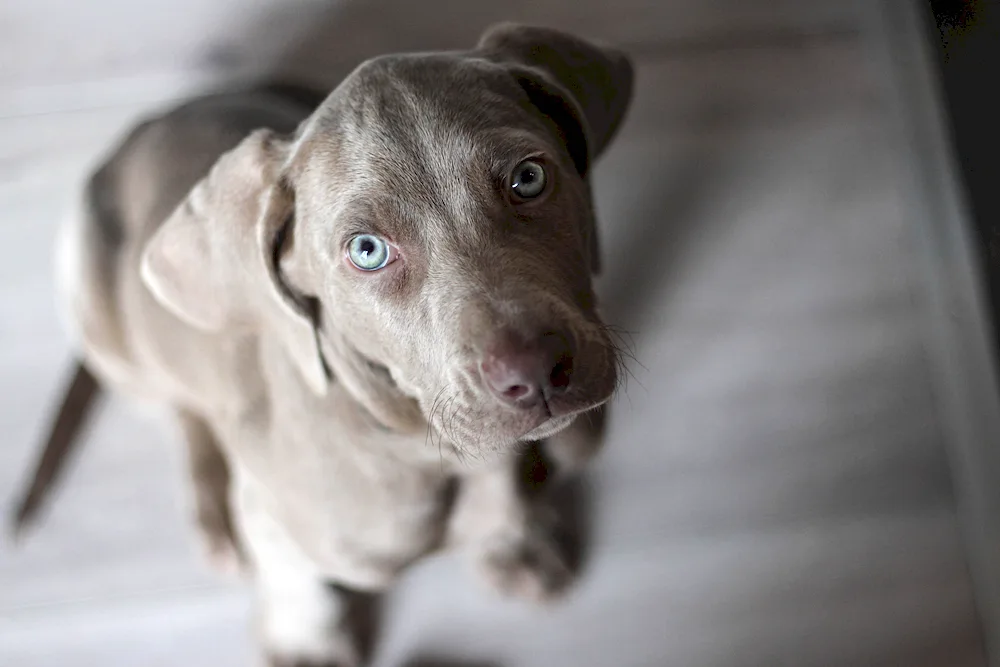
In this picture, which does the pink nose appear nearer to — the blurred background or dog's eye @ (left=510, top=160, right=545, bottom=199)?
dog's eye @ (left=510, top=160, right=545, bottom=199)

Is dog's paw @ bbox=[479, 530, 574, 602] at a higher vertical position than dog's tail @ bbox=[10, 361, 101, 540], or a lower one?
lower

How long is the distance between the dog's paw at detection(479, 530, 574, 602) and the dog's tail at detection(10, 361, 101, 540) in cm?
101

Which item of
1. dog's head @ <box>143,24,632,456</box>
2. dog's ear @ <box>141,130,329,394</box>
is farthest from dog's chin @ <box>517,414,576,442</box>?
dog's ear @ <box>141,130,329,394</box>

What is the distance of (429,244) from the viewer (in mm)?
1213

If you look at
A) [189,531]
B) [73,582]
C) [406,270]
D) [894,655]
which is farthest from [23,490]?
[894,655]

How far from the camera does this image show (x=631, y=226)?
2.24 meters

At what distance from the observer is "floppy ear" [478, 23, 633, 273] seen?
1.36 m

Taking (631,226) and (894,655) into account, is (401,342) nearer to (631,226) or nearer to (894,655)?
(631,226)

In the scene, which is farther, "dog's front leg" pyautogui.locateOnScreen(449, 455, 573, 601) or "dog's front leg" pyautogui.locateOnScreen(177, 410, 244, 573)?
"dog's front leg" pyautogui.locateOnScreen(177, 410, 244, 573)

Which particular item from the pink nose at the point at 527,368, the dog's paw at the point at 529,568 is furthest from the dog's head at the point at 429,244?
the dog's paw at the point at 529,568

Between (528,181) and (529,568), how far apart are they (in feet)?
3.40

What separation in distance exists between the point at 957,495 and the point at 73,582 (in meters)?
2.06

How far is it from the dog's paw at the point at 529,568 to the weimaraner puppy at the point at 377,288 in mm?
144

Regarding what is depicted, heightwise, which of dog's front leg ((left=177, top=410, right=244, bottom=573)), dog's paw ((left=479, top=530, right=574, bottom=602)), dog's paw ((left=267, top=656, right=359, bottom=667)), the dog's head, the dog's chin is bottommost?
dog's paw ((left=267, top=656, right=359, bottom=667))
